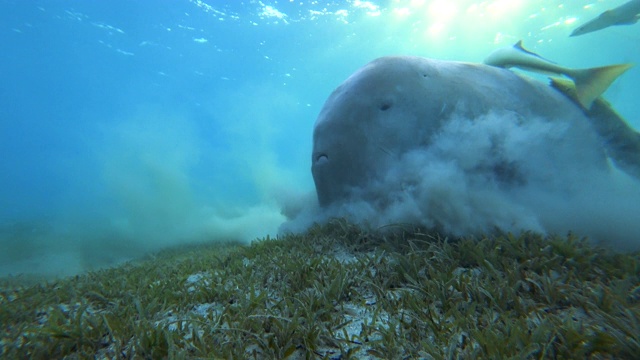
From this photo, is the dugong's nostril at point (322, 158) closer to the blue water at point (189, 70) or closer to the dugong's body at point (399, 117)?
the dugong's body at point (399, 117)

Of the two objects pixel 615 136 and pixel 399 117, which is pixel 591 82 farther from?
pixel 399 117

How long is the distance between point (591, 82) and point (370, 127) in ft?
11.1

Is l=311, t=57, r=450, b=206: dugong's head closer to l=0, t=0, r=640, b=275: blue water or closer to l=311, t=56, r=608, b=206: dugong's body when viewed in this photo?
l=311, t=56, r=608, b=206: dugong's body

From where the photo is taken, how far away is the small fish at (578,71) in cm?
405

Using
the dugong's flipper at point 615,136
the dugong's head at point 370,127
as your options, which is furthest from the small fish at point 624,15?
the dugong's head at point 370,127

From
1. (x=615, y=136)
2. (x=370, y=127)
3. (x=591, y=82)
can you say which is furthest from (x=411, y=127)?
(x=615, y=136)

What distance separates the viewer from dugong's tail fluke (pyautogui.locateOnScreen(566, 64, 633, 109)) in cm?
406

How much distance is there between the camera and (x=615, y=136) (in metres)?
4.41

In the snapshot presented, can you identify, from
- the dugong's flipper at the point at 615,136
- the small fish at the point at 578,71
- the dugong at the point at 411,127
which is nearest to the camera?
the dugong at the point at 411,127

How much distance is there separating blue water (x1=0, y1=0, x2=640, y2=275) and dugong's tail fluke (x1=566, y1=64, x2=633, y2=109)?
16.0ft

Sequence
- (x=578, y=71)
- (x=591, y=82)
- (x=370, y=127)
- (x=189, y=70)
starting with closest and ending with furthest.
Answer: (x=370, y=127) < (x=591, y=82) < (x=578, y=71) < (x=189, y=70)

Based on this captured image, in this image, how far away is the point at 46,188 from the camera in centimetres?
8588

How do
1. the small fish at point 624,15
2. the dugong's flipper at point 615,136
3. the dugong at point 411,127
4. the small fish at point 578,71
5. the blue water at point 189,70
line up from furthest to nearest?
1. the blue water at point 189,70
2. the small fish at point 624,15
3. the dugong's flipper at point 615,136
4. the small fish at point 578,71
5. the dugong at point 411,127

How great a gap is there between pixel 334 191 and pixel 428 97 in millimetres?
1585
